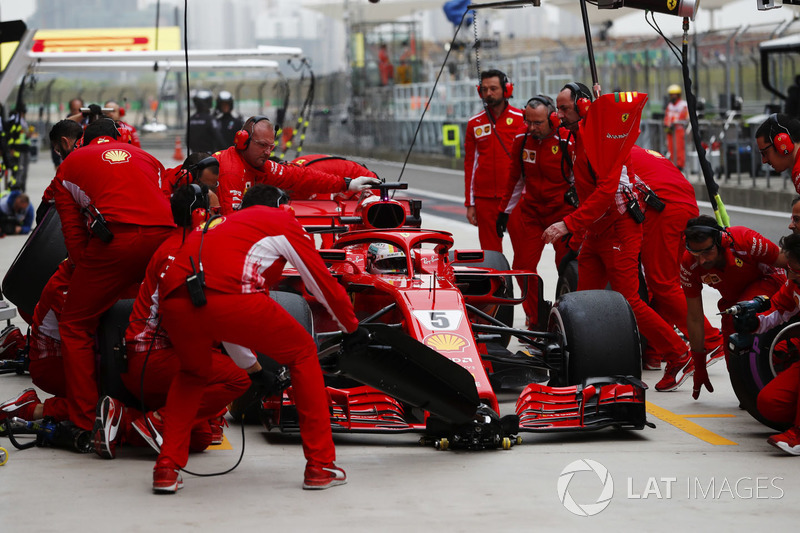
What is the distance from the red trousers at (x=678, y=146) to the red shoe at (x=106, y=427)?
50.4 feet

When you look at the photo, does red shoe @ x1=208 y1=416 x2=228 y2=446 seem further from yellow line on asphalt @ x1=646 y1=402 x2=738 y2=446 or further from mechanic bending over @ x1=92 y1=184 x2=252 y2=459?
yellow line on asphalt @ x1=646 y1=402 x2=738 y2=446

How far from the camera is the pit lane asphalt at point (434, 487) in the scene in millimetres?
5082

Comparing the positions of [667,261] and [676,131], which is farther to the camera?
[676,131]

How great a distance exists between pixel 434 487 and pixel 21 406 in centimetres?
253

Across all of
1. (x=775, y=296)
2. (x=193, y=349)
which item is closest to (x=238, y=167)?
(x=193, y=349)

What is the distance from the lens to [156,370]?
6.21 meters

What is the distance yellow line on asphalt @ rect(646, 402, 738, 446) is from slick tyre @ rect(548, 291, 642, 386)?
42cm

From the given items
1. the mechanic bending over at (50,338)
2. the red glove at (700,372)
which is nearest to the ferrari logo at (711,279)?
the red glove at (700,372)

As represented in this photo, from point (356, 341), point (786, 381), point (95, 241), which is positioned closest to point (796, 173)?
point (786, 381)

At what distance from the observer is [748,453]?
6.25 meters

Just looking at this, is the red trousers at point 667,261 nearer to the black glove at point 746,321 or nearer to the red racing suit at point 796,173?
the red racing suit at point 796,173

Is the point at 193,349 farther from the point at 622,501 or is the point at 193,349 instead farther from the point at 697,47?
the point at 697,47

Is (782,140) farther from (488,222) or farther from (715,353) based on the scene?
(488,222)

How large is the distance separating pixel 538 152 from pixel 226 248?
4.35 meters
